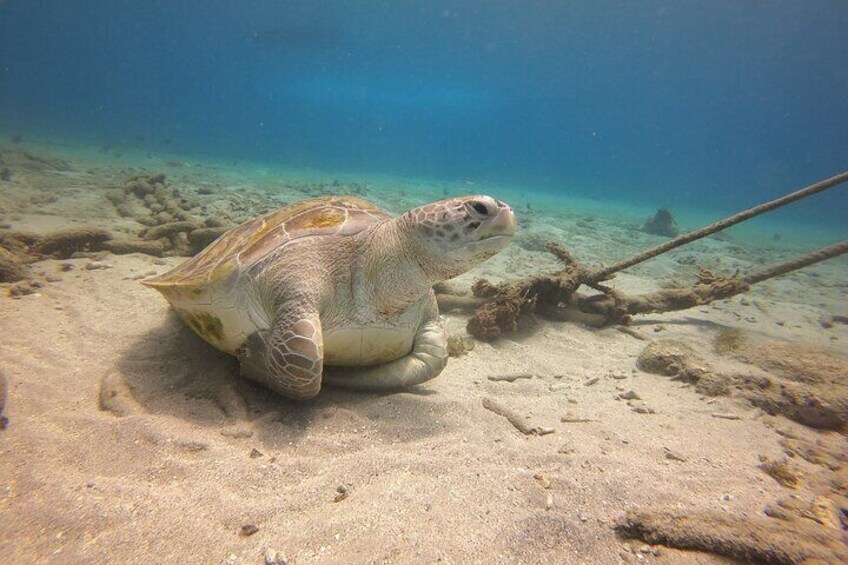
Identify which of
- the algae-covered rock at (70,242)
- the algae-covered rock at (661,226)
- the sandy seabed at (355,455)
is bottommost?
the sandy seabed at (355,455)

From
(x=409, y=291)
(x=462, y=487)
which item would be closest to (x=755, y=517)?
(x=462, y=487)

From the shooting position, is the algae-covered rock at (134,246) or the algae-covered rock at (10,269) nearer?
the algae-covered rock at (10,269)

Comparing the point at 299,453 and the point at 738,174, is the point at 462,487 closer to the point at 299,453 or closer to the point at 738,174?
the point at 299,453

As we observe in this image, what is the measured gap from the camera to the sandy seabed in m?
1.48

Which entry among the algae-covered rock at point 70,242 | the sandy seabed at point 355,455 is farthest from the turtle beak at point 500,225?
the algae-covered rock at point 70,242

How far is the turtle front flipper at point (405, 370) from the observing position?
9.45 feet

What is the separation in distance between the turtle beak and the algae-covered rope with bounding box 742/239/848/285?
486 centimetres

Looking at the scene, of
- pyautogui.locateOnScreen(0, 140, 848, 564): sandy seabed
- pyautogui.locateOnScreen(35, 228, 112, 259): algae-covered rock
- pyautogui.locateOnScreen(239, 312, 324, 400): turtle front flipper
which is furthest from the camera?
pyautogui.locateOnScreen(35, 228, 112, 259): algae-covered rock

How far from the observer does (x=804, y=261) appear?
506 cm

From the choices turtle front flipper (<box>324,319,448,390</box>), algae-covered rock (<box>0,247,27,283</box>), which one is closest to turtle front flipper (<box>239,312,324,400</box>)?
turtle front flipper (<box>324,319,448,390</box>)

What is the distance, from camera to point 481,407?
9.09ft

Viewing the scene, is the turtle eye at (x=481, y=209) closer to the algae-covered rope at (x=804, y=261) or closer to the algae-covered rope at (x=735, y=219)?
the algae-covered rope at (x=735, y=219)

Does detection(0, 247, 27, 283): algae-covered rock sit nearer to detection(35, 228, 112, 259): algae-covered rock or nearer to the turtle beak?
detection(35, 228, 112, 259): algae-covered rock

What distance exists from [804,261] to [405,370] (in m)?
5.79
